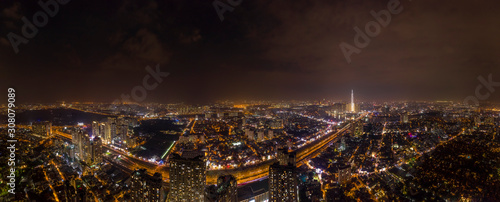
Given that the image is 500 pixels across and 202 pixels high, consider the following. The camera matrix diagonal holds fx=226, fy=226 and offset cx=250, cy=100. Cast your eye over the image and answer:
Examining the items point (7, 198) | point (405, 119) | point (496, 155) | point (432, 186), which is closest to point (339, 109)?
point (405, 119)

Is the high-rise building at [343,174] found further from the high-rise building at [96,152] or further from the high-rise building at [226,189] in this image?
the high-rise building at [96,152]

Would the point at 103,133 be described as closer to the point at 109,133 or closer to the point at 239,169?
the point at 109,133

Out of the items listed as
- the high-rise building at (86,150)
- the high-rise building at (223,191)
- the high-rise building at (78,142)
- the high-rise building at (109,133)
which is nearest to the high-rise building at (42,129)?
the high-rise building at (109,133)

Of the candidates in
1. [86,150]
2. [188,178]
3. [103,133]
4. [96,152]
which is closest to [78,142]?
[86,150]

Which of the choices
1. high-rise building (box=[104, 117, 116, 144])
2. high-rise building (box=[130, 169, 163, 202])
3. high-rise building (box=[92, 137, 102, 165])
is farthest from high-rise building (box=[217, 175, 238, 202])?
high-rise building (box=[104, 117, 116, 144])

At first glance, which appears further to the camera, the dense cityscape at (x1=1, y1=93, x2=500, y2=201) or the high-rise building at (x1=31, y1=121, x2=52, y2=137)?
the high-rise building at (x1=31, y1=121, x2=52, y2=137)

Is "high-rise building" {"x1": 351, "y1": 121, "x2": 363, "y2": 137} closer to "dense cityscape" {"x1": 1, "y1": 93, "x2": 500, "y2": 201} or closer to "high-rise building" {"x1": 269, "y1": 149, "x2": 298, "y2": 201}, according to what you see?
"dense cityscape" {"x1": 1, "y1": 93, "x2": 500, "y2": 201}
